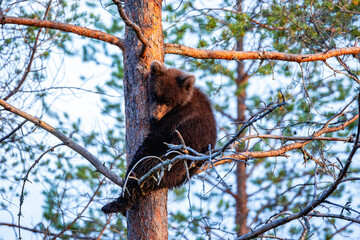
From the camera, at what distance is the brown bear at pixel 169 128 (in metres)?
5.00

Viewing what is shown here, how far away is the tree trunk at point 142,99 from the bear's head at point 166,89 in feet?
0.42

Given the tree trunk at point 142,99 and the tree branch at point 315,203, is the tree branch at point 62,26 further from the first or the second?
the tree branch at point 315,203

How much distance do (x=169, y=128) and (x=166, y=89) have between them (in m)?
0.64

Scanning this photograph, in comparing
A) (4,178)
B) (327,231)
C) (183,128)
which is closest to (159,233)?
(183,128)

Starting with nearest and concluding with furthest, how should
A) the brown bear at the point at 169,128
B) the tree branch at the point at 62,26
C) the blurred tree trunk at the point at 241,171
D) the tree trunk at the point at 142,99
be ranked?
the tree trunk at the point at 142,99 < the brown bear at the point at 169,128 < the tree branch at the point at 62,26 < the blurred tree trunk at the point at 241,171

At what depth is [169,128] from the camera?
5438 millimetres

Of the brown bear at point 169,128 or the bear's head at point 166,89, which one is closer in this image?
the brown bear at point 169,128

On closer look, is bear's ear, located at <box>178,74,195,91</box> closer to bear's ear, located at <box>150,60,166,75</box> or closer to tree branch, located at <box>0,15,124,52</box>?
bear's ear, located at <box>150,60,166,75</box>

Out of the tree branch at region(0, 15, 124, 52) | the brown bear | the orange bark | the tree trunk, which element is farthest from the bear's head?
the tree branch at region(0, 15, 124, 52)

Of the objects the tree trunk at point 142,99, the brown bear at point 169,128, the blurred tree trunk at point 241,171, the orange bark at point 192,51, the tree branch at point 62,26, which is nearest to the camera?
the tree trunk at point 142,99

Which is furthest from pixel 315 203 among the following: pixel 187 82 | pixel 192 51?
pixel 192 51

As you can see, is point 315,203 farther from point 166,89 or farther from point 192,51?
point 192,51

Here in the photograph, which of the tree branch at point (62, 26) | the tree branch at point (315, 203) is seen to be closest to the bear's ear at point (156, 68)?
the tree branch at point (62, 26)

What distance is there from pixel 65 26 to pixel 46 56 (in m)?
3.05
